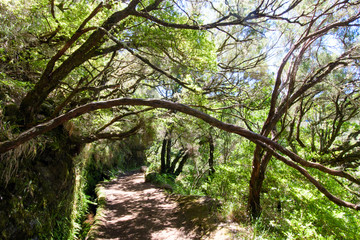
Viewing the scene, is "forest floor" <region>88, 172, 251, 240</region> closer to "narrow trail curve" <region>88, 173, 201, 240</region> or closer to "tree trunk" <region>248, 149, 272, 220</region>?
"narrow trail curve" <region>88, 173, 201, 240</region>

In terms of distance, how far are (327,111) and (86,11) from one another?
8520mm

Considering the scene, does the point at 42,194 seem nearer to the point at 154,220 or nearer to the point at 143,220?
the point at 143,220

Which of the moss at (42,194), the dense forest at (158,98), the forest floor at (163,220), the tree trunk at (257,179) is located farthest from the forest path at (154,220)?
Result: the moss at (42,194)

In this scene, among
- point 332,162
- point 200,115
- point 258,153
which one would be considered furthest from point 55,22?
point 332,162

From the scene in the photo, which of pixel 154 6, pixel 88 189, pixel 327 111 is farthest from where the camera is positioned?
pixel 88 189

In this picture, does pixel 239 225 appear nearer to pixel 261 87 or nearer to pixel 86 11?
pixel 261 87

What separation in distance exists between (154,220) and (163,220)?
0.31m

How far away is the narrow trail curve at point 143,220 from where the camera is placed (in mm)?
6000

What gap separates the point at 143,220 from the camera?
7.16m

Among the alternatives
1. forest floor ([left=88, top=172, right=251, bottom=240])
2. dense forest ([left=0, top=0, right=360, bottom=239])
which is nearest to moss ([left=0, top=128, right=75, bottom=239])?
dense forest ([left=0, top=0, right=360, bottom=239])

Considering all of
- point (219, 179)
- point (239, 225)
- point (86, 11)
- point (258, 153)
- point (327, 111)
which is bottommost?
point (239, 225)

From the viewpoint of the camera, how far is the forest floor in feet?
17.7

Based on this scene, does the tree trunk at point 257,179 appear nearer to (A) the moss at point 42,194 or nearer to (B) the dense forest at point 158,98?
(B) the dense forest at point 158,98

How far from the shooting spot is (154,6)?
13.2ft
